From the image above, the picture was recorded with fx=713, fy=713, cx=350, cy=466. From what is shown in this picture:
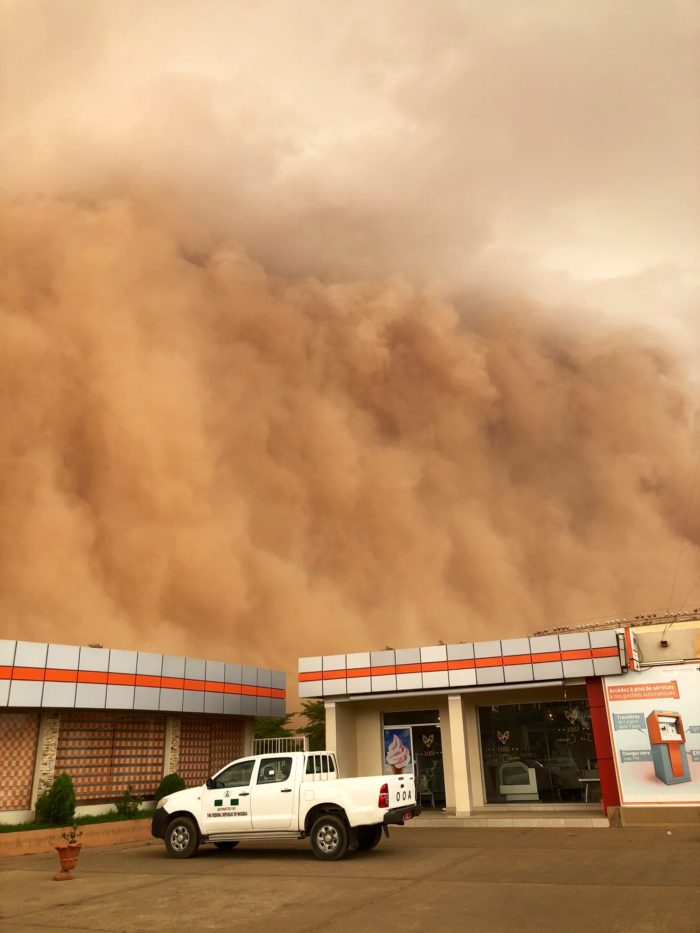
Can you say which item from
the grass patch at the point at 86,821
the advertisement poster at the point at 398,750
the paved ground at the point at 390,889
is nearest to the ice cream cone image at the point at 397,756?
the advertisement poster at the point at 398,750

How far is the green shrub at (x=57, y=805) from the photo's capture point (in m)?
18.7

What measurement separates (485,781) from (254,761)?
10632mm

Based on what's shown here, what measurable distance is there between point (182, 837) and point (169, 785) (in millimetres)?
7495

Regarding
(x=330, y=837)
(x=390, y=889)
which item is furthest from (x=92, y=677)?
(x=390, y=889)

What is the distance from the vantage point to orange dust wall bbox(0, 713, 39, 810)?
62.1 ft

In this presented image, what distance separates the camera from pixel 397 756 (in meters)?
23.2

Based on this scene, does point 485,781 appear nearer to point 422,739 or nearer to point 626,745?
point 422,739

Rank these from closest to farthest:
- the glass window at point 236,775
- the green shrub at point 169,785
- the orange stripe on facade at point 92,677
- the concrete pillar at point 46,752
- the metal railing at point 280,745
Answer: the glass window at point 236,775, the concrete pillar at point 46,752, the orange stripe on facade at point 92,677, the green shrub at point 169,785, the metal railing at point 280,745

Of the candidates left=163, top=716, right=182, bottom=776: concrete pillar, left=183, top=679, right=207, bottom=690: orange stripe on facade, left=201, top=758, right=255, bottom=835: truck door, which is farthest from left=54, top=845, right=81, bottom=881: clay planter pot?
left=163, top=716, right=182, bottom=776: concrete pillar

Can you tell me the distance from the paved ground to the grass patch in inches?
73.9

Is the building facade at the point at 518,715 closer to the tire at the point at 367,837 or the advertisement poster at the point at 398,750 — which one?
the advertisement poster at the point at 398,750

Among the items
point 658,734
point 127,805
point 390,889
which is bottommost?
point 390,889

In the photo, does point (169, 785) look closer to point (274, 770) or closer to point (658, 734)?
point (274, 770)

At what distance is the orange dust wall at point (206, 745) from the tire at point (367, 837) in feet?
36.2
